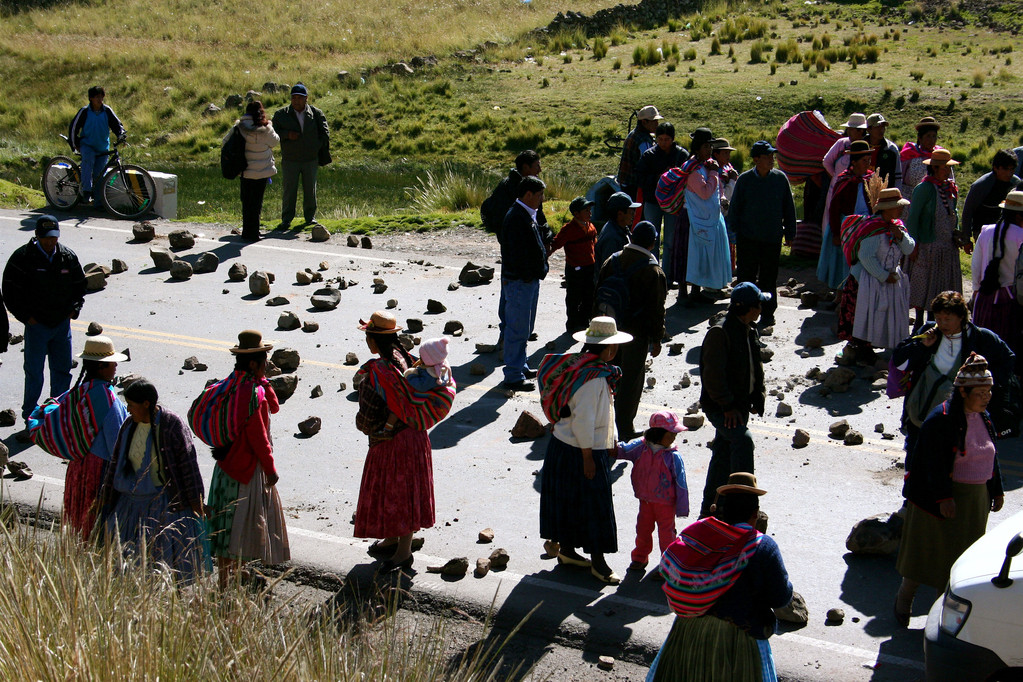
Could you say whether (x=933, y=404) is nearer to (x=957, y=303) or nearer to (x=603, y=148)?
(x=957, y=303)

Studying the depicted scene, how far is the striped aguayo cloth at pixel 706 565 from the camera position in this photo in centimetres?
522

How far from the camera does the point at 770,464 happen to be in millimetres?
9422

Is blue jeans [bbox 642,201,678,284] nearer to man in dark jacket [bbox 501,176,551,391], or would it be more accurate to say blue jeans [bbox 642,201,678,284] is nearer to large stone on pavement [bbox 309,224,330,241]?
man in dark jacket [bbox 501,176,551,391]

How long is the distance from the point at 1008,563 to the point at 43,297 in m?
8.11

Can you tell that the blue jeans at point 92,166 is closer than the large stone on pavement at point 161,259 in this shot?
No

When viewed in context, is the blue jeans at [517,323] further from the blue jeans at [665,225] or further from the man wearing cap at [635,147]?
the man wearing cap at [635,147]

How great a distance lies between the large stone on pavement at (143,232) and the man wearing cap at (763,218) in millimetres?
8879

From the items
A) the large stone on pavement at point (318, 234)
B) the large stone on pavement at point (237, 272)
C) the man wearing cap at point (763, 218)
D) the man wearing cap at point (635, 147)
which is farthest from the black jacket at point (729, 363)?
the large stone on pavement at point (318, 234)

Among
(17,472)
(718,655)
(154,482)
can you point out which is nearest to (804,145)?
(17,472)

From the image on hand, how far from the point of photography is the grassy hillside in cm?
2559

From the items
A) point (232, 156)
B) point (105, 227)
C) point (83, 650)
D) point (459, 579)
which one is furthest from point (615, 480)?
point (105, 227)

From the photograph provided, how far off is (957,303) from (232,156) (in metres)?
11.4

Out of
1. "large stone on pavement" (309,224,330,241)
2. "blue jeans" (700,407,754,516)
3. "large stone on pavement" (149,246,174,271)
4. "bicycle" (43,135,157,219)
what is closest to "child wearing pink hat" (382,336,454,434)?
"blue jeans" (700,407,754,516)

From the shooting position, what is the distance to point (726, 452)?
7.89 m
